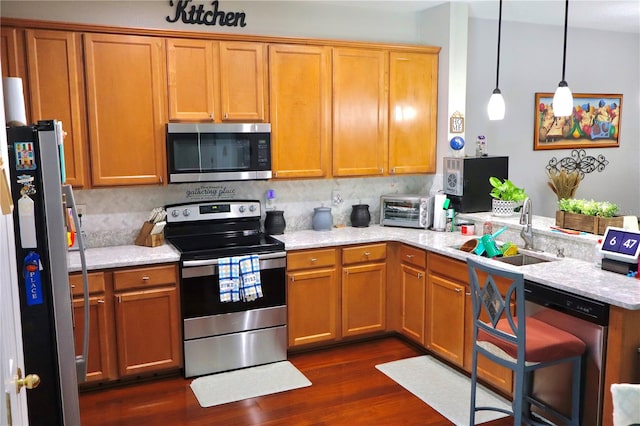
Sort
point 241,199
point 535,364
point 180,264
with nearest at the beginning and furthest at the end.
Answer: point 535,364 → point 180,264 → point 241,199

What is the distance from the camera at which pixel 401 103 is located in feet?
15.5

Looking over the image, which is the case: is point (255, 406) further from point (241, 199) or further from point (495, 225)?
point (495, 225)

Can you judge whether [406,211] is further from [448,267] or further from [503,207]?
[448,267]

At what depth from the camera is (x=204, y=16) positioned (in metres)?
4.23

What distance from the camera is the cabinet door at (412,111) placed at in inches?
184

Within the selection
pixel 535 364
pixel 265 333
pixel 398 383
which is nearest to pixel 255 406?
pixel 265 333

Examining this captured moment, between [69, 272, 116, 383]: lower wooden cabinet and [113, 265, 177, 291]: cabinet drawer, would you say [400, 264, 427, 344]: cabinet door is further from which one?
[69, 272, 116, 383]: lower wooden cabinet

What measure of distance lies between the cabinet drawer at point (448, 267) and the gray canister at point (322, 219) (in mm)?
967

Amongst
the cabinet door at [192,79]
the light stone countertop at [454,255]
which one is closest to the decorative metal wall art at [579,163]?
the light stone countertop at [454,255]

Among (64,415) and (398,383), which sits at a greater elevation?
(64,415)

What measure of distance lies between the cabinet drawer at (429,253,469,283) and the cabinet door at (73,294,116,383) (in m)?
A: 2.21

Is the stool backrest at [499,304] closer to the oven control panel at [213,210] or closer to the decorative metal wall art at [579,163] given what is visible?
the oven control panel at [213,210]

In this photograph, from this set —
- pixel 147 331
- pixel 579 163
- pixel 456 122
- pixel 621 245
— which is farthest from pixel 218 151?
pixel 579 163

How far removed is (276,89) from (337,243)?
48.7 inches
